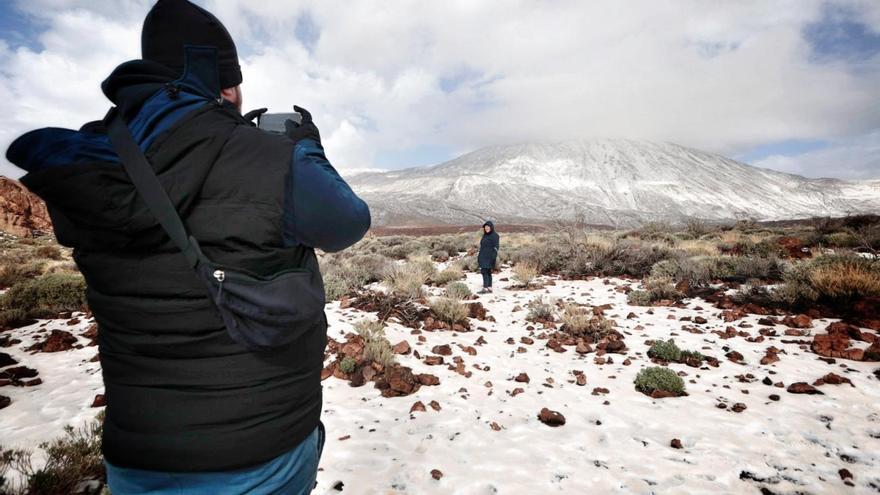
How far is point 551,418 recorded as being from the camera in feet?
13.1

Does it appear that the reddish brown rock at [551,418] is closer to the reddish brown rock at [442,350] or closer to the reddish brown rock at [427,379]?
the reddish brown rock at [427,379]

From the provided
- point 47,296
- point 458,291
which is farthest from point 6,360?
point 458,291

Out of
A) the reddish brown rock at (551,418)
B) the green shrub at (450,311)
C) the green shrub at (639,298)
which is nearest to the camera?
the reddish brown rock at (551,418)

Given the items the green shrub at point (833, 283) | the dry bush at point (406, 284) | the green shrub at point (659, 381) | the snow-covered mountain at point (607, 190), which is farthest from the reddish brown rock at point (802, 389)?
the snow-covered mountain at point (607, 190)

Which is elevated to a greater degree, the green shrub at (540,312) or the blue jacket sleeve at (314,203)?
the blue jacket sleeve at (314,203)

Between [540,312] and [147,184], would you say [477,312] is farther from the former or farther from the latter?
[147,184]

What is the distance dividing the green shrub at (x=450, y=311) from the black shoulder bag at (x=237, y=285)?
5.99 metres

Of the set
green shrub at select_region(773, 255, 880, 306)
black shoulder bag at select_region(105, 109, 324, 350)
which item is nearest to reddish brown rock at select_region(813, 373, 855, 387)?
green shrub at select_region(773, 255, 880, 306)

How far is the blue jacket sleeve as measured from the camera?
111 centimetres

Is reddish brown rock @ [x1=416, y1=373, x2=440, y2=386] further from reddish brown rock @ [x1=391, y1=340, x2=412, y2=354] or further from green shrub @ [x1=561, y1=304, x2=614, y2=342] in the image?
green shrub @ [x1=561, y1=304, x2=614, y2=342]

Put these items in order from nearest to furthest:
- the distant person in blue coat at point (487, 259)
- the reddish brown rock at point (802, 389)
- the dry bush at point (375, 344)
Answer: the reddish brown rock at point (802, 389)
the dry bush at point (375, 344)
the distant person in blue coat at point (487, 259)

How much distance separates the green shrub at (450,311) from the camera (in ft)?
23.1

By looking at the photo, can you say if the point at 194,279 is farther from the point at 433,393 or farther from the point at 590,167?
the point at 590,167

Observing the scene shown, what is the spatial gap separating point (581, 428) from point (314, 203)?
3802 mm
